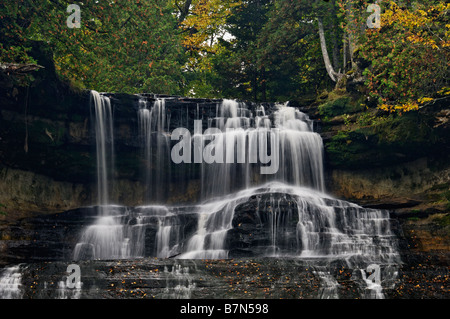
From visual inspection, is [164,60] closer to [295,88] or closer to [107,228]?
[295,88]


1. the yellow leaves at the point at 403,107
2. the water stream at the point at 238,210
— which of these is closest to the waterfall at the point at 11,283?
the water stream at the point at 238,210

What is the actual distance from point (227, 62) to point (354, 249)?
16750 millimetres

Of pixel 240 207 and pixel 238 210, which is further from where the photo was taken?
pixel 240 207

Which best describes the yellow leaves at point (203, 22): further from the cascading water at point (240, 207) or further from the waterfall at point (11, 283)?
the waterfall at point (11, 283)

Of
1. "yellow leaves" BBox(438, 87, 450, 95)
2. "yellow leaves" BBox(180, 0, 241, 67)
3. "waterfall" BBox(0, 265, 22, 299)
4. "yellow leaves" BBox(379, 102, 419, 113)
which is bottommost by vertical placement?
"waterfall" BBox(0, 265, 22, 299)

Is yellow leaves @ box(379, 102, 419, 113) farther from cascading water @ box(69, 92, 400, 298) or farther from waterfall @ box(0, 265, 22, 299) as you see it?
waterfall @ box(0, 265, 22, 299)

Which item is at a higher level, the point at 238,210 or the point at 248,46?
the point at 248,46

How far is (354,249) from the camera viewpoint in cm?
1589

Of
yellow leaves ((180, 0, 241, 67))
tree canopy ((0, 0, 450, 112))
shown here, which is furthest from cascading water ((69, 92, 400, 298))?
yellow leaves ((180, 0, 241, 67))

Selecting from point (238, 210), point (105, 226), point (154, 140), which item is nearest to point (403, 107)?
point (238, 210)

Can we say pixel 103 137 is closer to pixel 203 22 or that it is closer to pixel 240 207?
pixel 240 207

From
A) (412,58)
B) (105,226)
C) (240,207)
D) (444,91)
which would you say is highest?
(412,58)

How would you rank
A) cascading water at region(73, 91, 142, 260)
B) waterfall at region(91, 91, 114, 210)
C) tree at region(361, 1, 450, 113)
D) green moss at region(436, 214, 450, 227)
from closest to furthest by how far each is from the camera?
green moss at region(436, 214, 450, 227)
cascading water at region(73, 91, 142, 260)
tree at region(361, 1, 450, 113)
waterfall at region(91, 91, 114, 210)
